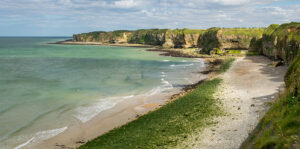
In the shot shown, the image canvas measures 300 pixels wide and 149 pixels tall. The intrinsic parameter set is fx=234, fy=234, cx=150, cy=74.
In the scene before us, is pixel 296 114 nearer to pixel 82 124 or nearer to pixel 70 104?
pixel 82 124

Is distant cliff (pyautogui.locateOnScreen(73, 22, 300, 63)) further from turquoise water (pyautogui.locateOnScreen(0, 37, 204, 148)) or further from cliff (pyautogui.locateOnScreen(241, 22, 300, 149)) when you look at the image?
cliff (pyautogui.locateOnScreen(241, 22, 300, 149))

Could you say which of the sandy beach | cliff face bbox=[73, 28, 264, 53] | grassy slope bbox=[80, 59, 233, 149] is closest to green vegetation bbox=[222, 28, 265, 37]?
cliff face bbox=[73, 28, 264, 53]

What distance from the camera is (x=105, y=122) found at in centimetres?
2570

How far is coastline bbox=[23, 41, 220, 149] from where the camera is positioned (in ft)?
68.2

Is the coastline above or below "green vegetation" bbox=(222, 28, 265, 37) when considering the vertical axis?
below

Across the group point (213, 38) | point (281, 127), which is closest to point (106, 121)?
point (281, 127)

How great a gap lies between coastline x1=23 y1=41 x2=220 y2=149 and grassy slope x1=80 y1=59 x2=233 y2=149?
7.88 feet

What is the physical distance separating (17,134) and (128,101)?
1498cm

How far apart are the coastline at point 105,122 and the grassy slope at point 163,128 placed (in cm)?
240

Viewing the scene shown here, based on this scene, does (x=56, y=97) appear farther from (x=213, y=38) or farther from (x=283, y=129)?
(x=213, y=38)

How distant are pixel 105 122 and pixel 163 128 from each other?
8.43 meters

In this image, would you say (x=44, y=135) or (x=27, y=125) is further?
(x=27, y=125)

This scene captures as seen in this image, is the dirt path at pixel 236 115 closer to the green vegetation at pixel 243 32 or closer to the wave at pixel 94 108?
the wave at pixel 94 108

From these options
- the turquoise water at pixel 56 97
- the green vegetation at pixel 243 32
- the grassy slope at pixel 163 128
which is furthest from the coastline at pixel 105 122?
the green vegetation at pixel 243 32
